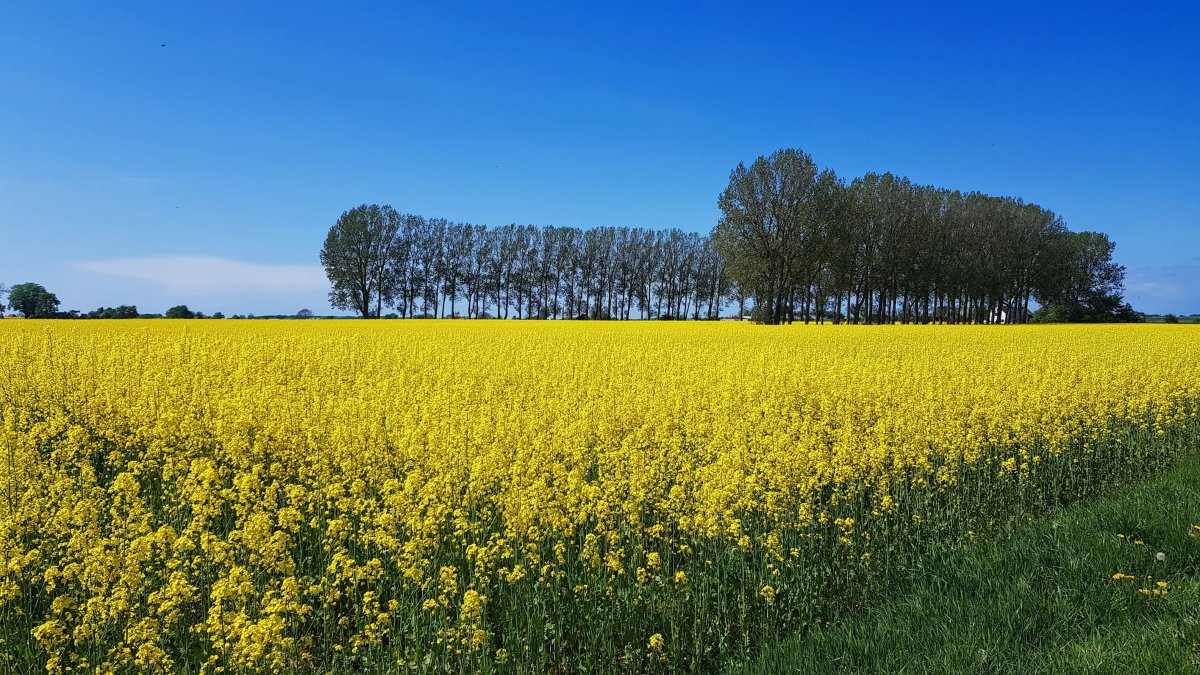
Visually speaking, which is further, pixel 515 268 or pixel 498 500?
pixel 515 268

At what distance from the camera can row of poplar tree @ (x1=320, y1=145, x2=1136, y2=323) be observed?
49438 mm

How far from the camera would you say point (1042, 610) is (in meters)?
4.89

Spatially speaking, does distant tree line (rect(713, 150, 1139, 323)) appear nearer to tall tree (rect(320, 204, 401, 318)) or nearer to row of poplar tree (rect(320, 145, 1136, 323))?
row of poplar tree (rect(320, 145, 1136, 323))

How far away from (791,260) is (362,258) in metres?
41.1

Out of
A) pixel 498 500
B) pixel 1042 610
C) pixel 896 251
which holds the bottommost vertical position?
pixel 1042 610

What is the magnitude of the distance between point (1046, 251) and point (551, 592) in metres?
76.8

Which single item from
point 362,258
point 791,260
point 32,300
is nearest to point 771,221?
point 791,260

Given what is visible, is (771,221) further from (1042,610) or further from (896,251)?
(1042,610)

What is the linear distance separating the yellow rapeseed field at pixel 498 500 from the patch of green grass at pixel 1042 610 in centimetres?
48

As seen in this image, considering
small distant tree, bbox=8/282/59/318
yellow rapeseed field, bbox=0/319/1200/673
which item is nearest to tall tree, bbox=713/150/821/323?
yellow rapeseed field, bbox=0/319/1200/673

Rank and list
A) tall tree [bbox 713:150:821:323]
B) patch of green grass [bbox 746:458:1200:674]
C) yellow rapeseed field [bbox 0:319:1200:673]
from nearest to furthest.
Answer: patch of green grass [bbox 746:458:1200:674] < yellow rapeseed field [bbox 0:319:1200:673] < tall tree [bbox 713:150:821:323]

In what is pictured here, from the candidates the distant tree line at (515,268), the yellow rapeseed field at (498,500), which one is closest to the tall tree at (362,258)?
the distant tree line at (515,268)

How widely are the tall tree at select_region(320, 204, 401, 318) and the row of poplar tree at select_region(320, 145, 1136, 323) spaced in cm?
10

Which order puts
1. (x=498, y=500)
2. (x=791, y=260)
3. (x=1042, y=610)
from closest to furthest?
(x=1042, y=610) < (x=498, y=500) < (x=791, y=260)
